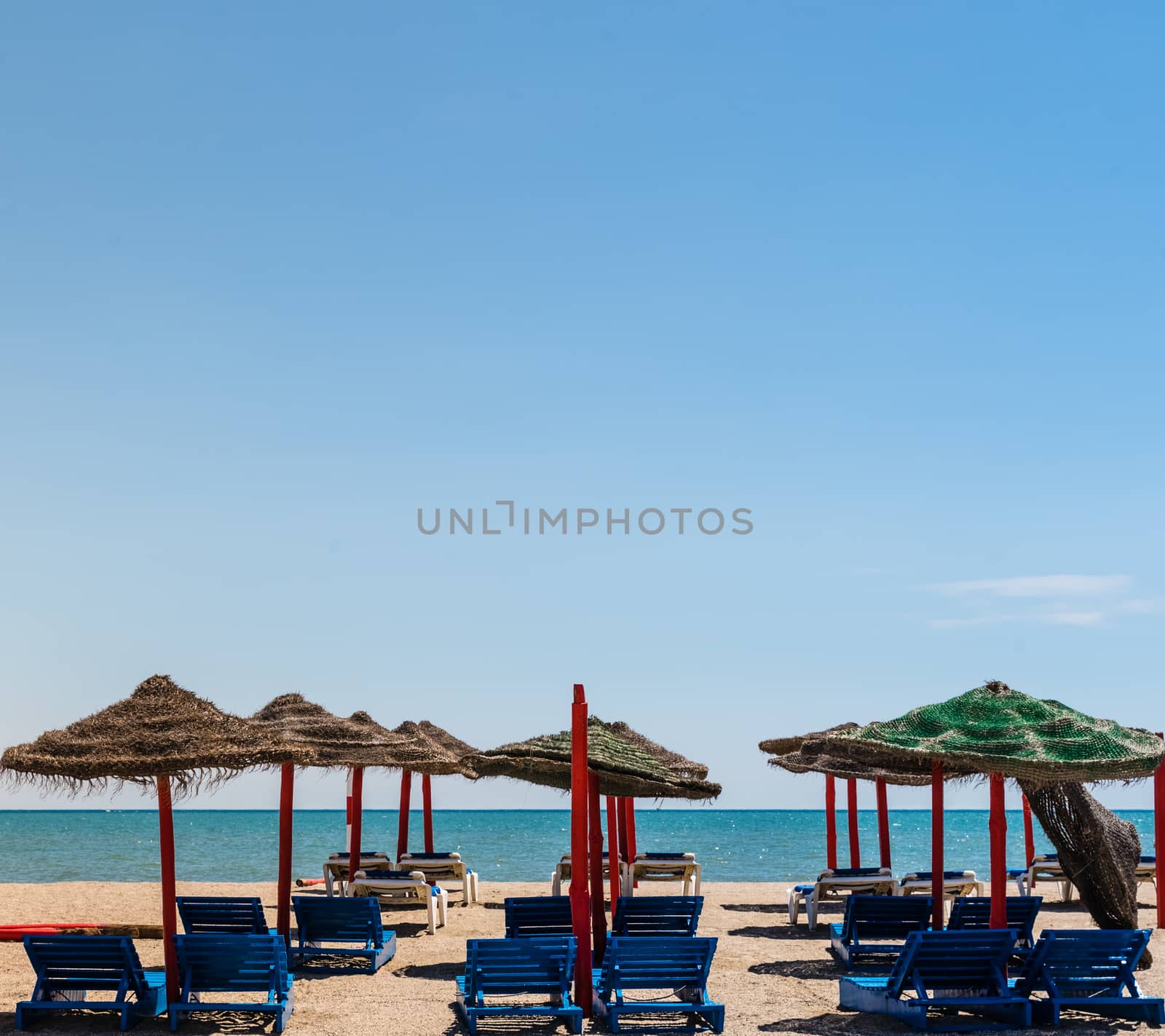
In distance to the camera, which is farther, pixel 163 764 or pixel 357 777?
pixel 357 777

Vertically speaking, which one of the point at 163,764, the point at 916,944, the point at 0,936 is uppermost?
the point at 163,764

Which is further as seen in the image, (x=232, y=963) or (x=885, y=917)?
(x=885, y=917)

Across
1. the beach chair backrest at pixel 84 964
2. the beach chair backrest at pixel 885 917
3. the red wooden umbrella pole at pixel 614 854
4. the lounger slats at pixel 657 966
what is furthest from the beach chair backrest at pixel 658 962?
the red wooden umbrella pole at pixel 614 854

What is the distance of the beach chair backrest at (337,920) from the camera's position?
1244 cm

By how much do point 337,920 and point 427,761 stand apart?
4744mm

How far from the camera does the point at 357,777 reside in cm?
1911

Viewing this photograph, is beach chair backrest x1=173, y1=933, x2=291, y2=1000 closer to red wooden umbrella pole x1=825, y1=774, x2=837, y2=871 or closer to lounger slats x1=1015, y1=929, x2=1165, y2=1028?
lounger slats x1=1015, y1=929, x2=1165, y2=1028

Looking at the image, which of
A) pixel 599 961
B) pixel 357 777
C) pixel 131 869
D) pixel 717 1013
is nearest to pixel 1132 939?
pixel 717 1013

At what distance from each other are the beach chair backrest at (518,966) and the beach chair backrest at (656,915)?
261 cm

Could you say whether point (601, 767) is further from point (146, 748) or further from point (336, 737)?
point (336, 737)

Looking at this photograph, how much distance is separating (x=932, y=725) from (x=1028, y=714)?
0.81 m

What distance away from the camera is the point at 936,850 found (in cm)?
1367

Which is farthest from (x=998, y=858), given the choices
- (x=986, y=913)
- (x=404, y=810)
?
(x=404, y=810)

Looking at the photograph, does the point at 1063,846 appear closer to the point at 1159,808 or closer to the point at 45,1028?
the point at 1159,808
